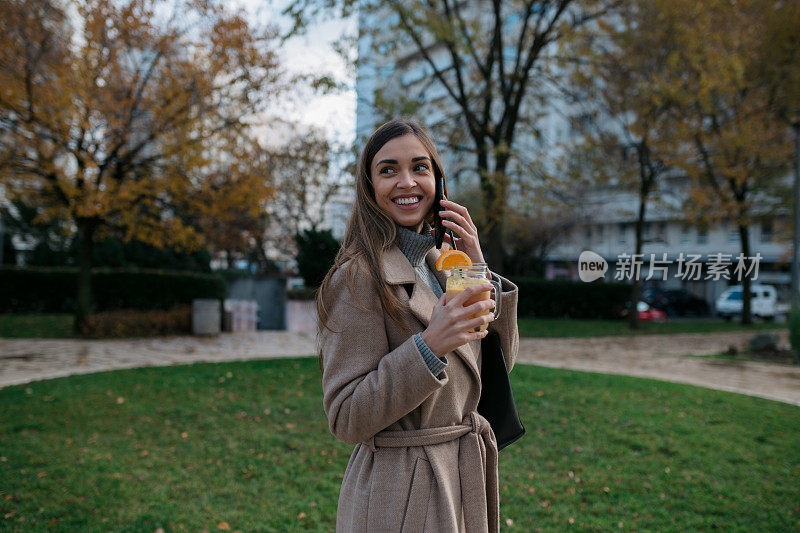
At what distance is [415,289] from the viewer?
1666mm

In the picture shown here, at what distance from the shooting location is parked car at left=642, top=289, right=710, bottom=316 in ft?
94.8

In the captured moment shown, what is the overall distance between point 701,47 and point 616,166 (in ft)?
19.2

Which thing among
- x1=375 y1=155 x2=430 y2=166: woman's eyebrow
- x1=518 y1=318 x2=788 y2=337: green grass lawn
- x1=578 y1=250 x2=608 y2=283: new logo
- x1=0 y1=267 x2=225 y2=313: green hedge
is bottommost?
x1=518 y1=318 x2=788 y2=337: green grass lawn

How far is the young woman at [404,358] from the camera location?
1438 mm

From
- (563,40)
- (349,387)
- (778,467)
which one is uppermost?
(563,40)

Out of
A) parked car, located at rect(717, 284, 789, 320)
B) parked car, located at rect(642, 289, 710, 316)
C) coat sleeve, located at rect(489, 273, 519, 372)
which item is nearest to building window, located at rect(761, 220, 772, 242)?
parked car, located at rect(717, 284, 789, 320)

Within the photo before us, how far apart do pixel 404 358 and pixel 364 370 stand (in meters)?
0.15

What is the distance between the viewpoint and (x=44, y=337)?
42.5 ft

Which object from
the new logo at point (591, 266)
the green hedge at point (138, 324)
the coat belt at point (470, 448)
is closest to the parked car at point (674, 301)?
the green hedge at point (138, 324)

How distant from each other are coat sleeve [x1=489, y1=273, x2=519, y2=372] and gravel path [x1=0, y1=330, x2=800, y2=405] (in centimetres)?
837

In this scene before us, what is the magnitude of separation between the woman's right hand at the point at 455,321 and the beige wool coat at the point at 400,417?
0.06 meters

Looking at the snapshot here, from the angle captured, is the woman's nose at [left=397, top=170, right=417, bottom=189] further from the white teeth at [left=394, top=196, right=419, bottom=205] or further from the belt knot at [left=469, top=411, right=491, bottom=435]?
the belt knot at [left=469, top=411, right=491, bottom=435]

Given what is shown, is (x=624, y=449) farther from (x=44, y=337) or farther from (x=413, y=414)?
(x=44, y=337)

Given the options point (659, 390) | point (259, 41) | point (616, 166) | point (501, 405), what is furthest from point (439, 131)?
point (501, 405)
